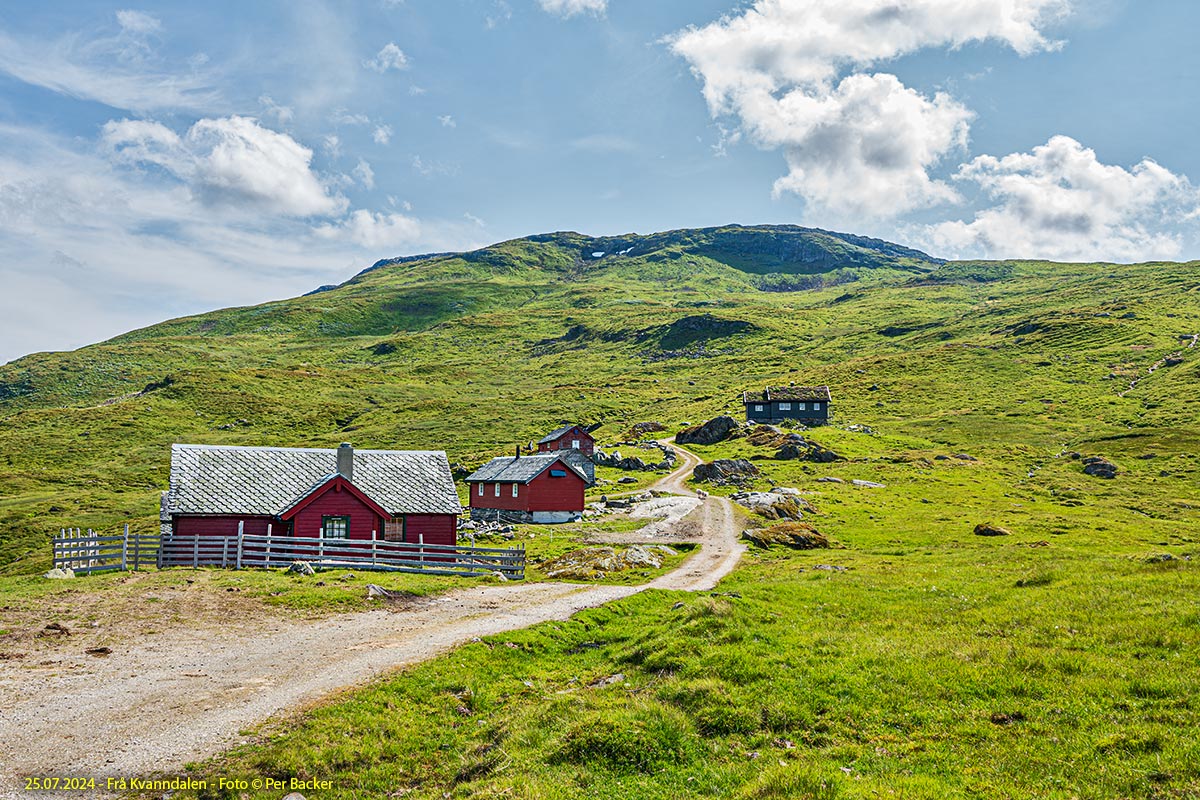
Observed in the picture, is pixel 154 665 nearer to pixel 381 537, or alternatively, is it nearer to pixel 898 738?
pixel 898 738

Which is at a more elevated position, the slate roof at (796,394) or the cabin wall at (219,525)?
the slate roof at (796,394)

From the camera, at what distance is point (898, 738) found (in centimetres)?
1245

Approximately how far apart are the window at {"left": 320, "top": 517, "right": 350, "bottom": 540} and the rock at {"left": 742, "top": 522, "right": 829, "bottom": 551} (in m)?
31.7

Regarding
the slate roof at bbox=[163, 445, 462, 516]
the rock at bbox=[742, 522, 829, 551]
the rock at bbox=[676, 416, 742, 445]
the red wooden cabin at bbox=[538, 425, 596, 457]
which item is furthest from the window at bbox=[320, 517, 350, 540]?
the rock at bbox=[676, 416, 742, 445]

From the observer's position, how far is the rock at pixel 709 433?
123 metres

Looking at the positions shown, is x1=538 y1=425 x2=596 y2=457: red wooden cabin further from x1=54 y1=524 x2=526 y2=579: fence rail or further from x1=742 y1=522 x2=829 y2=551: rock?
x1=54 y1=524 x2=526 y2=579: fence rail

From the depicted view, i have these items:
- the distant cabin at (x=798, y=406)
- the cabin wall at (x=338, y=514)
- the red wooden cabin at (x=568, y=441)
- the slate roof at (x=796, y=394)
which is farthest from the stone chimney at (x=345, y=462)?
the slate roof at (x=796, y=394)

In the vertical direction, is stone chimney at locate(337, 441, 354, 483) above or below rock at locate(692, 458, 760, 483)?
above

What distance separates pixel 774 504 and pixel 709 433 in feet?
183

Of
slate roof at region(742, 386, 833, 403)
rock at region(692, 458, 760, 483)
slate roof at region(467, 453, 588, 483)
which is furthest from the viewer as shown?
slate roof at region(742, 386, 833, 403)

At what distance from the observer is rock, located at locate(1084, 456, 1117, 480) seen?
87.0 meters

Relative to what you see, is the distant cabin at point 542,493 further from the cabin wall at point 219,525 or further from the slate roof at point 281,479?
the cabin wall at point 219,525

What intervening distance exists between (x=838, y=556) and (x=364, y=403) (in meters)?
174

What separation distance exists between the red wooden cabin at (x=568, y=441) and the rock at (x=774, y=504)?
116ft
